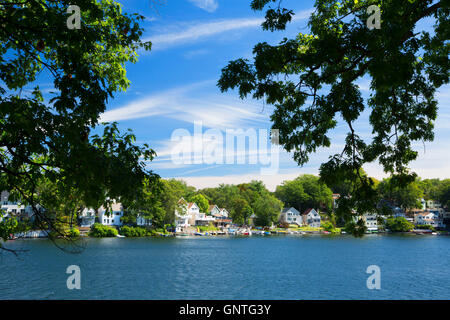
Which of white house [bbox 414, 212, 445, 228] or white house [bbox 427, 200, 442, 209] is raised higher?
white house [bbox 427, 200, 442, 209]

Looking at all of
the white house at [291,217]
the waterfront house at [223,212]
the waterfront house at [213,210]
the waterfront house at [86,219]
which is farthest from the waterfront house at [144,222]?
the white house at [291,217]

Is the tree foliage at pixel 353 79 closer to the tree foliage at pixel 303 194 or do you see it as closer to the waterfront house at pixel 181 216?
the waterfront house at pixel 181 216

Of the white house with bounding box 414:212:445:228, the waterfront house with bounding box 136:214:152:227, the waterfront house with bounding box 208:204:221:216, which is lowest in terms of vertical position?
the white house with bounding box 414:212:445:228

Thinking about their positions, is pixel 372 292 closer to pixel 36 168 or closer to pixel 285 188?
pixel 36 168

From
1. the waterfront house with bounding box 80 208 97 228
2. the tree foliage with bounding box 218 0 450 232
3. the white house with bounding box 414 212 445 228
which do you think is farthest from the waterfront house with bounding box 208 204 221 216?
the tree foliage with bounding box 218 0 450 232

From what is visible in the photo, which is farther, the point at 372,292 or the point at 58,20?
the point at 372,292

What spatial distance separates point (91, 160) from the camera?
4.90 m

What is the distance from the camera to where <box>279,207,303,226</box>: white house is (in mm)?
143200

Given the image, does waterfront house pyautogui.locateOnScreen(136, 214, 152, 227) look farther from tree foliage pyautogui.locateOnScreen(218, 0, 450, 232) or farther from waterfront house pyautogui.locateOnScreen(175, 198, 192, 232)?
tree foliage pyautogui.locateOnScreen(218, 0, 450, 232)

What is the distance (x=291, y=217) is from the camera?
14375cm

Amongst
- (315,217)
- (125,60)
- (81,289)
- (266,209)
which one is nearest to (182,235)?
(266,209)

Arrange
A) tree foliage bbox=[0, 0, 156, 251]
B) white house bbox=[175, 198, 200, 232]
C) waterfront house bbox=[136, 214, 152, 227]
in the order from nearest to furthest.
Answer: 1. tree foliage bbox=[0, 0, 156, 251]
2. white house bbox=[175, 198, 200, 232]
3. waterfront house bbox=[136, 214, 152, 227]

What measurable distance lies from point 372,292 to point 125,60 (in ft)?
98.2

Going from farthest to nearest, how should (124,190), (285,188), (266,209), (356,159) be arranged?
(285,188) < (266,209) < (356,159) < (124,190)
